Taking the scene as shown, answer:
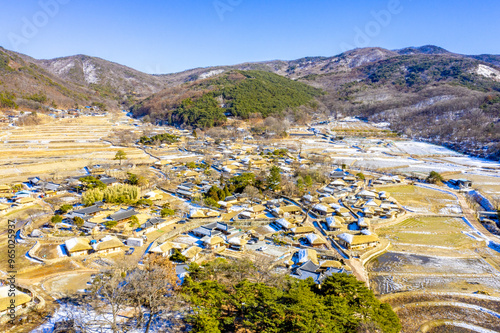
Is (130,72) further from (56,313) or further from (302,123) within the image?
(56,313)

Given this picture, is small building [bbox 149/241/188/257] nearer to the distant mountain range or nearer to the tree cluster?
the tree cluster

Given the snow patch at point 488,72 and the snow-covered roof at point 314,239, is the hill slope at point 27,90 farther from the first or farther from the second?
the snow patch at point 488,72

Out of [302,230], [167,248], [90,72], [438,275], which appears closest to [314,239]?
[302,230]

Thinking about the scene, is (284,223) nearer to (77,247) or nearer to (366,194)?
(366,194)

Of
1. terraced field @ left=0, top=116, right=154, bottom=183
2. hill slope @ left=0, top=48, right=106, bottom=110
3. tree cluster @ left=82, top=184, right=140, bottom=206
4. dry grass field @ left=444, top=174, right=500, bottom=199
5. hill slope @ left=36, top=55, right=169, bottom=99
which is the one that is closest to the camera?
tree cluster @ left=82, top=184, right=140, bottom=206

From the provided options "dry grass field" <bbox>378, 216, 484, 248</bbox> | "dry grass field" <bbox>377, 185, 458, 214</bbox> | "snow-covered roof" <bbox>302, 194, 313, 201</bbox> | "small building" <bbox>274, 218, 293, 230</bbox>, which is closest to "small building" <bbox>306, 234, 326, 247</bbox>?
"small building" <bbox>274, 218, 293, 230</bbox>

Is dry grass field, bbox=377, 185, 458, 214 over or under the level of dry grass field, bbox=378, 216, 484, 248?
over

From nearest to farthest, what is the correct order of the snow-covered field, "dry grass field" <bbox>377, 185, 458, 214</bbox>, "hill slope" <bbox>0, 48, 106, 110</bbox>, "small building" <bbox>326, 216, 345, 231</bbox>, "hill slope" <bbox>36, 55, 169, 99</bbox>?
"small building" <bbox>326, 216, 345, 231</bbox> → "dry grass field" <bbox>377, 185, 458, 214</bbox> → the snow-covered field → "hill slope" <bbox>0, 48, 106, 110</bbox> → "hill slope" <bbox>36, 55, 169, 99</bbox>

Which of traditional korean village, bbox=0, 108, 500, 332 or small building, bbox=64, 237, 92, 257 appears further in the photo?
small building, bbox=64, 237, 92, 257

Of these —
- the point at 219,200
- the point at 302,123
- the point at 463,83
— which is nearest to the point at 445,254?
the point at 219,200
